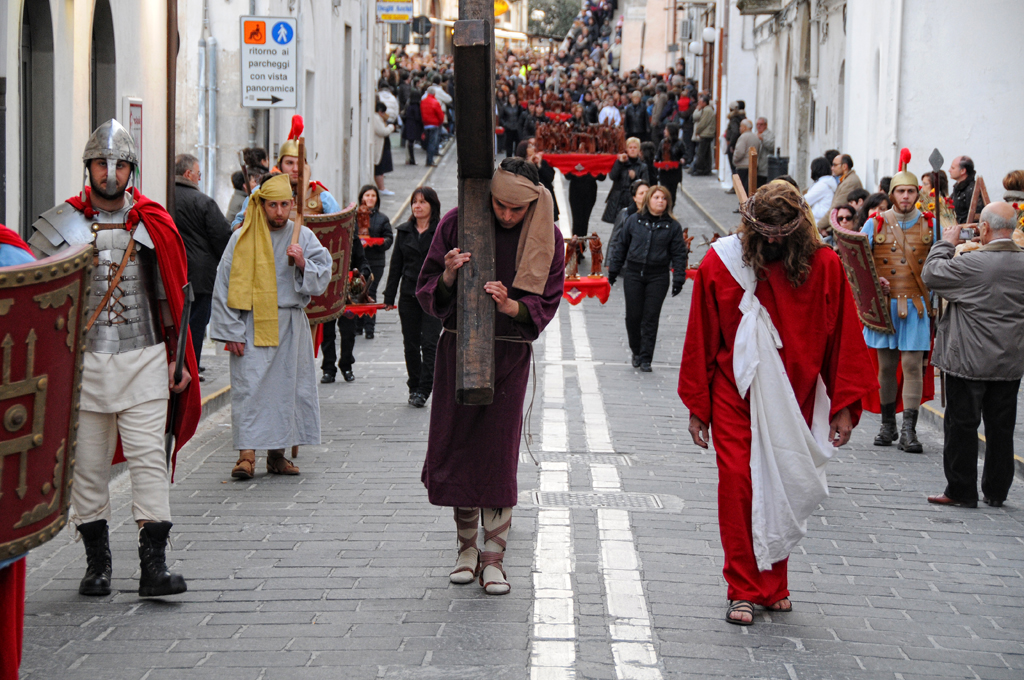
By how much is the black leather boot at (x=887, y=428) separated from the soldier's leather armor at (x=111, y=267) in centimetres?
615

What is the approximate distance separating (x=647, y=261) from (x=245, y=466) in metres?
6.22

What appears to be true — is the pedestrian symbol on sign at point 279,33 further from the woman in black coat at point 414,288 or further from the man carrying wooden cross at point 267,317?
the man carrying wooden cross at point 267,317

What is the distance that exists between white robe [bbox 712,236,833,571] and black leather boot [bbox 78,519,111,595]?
291 cm

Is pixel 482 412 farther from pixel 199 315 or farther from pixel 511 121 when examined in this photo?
pixel 511 121

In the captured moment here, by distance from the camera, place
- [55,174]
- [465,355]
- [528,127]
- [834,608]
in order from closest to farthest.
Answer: [465,355] → [834,608] → [55,174] → [528,127]

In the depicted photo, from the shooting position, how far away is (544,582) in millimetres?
6238

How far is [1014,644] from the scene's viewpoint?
5598 mm

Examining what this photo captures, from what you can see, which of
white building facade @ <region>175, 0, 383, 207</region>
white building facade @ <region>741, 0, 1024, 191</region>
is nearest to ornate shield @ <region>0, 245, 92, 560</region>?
white building facade @ <region>175, 0, 383, 207</region>

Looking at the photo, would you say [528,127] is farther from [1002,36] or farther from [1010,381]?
[1010,381]

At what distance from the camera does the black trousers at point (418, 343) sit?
36.8 ft

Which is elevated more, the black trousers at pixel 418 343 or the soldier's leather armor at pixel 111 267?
the soldier's leather armor at pixel 111 267

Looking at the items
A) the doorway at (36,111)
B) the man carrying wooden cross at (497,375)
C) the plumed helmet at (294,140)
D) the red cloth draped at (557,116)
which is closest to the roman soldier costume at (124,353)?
the man carrying wooden cross at (497,375)

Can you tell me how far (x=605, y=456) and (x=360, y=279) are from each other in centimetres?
376

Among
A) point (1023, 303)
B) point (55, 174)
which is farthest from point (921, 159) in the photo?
point (55, 174)
